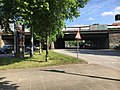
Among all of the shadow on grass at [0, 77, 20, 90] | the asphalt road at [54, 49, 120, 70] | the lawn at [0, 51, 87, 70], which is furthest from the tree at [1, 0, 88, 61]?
the shadow on grass at [0, 77, 20, 90]

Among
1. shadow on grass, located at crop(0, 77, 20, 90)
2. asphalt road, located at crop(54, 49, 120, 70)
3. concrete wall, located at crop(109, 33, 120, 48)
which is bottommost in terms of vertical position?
shadow on grass, located at crop(0, 77, 20, 90)

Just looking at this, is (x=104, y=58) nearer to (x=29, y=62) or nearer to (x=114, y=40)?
(x=29, y=62)

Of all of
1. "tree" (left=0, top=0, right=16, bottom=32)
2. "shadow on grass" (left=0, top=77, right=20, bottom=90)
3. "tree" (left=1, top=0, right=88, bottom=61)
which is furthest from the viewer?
"tree" (left=0, top=0, right=16, bottom=32)

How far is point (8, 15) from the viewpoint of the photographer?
18.8m

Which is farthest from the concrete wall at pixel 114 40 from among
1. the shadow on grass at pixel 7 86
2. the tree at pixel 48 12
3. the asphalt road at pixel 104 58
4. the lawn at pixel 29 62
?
the shadow on grass at pixel 7 86

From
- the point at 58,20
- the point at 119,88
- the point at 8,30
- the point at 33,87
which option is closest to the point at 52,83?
the point at 33,87

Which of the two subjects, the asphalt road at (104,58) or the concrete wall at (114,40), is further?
the concrete wall at (114,40)

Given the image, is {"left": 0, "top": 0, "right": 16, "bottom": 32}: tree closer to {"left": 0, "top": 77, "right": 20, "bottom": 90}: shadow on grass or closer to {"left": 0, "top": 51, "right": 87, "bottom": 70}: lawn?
{"left": 0, "top": 51, "right": 87, "bottom": 70}: lawn

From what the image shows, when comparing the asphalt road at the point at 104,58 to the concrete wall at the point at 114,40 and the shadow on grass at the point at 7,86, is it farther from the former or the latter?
the concrete wall at the point at 114,40

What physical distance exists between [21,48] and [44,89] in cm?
1802

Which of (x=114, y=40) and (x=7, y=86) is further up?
(x=114, y=40)

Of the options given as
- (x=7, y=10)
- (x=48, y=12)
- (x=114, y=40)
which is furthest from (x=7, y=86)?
(x=114, y=40)

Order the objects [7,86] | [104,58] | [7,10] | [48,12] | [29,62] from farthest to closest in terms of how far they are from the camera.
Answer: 1. [104,58]
2. [29,62]
3. [7,10]
4. [48,12]
5. [7,86]

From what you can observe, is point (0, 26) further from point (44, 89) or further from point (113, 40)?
point (113, 40)
